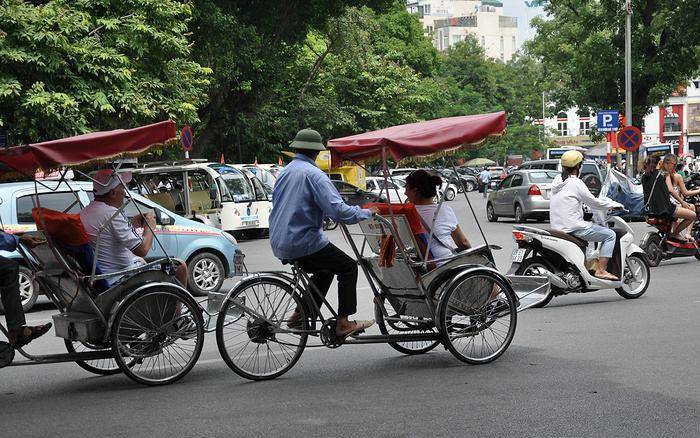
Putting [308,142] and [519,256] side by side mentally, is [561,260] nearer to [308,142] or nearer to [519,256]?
[519,256]

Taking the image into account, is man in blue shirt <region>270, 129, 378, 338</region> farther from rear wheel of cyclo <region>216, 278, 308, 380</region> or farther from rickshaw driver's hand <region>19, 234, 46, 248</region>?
rickshaw driver's hand <region>19, 234, 46, 248</region>

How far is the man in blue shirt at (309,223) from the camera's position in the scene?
7316mm

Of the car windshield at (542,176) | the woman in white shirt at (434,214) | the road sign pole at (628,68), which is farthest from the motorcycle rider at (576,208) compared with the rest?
the road sign pole at (628,68)

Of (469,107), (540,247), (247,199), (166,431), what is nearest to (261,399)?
(166,431)

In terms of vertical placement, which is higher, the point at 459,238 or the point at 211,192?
the point at 459,238

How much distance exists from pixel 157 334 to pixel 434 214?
7.98 ft

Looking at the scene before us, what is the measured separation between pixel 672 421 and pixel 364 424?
1.83 m

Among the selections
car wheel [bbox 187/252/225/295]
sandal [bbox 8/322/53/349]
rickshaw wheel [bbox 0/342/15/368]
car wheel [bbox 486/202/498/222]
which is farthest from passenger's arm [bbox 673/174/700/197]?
car wheel [bbox 486/202/498/222]

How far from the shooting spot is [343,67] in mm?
47875

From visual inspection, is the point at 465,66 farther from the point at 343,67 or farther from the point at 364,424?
the point at 364,424

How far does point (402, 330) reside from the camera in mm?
8258

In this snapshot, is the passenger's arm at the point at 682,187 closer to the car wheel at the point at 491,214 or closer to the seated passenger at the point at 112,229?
the seated passenger at the point at 112,229

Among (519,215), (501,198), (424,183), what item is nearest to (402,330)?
(424,183)

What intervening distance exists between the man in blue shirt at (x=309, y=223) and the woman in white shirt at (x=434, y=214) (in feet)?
3.22
